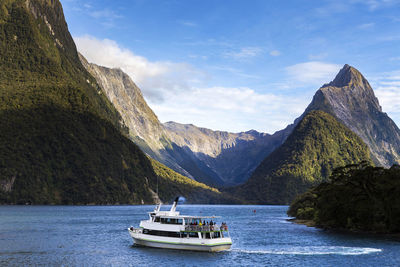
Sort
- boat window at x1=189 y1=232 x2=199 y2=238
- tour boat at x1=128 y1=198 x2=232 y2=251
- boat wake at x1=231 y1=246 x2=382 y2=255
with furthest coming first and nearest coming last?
boat wake at x1=231 y1=246 x2=382 y2=255 < boat window at x1=189 y1=232 x2=199 y2=238 < tour boat at x1=128 y1=198 x2=232 y2=251

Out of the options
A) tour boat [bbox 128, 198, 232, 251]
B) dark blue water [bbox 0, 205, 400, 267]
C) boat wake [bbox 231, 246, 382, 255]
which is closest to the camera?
dark blue water [bbox 0, 205, 400, 267]

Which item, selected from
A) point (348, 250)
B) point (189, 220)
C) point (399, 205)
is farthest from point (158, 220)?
point (399, 205)

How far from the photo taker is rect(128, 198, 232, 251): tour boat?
92312 millimetres

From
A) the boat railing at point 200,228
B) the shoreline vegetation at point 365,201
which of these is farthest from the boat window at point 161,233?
the shoreline vegetation at point 365,201

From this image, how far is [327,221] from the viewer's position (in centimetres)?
15175

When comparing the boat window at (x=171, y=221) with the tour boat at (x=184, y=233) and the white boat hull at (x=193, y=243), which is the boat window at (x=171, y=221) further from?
the white boat hull at (x=193, y=243)

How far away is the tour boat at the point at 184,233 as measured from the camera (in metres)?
92.3

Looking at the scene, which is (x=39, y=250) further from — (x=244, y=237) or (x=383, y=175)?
(x=383, y=175)

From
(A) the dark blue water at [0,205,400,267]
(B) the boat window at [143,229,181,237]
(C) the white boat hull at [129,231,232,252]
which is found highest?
(B) the boat window at [143,229,181,237]

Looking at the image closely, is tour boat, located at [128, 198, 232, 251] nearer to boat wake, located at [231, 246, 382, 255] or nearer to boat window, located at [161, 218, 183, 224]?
boat window, located at [161, 218, 183, 224]

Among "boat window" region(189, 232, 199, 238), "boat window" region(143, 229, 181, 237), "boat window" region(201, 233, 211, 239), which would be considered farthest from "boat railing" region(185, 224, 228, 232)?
"boat window" region(143, 229, 181, 237)

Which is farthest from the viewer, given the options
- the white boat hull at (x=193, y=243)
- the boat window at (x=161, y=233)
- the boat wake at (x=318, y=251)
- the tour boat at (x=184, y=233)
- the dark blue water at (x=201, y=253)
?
the boat wake at (x=318, y=251)

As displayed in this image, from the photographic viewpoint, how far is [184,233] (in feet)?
307

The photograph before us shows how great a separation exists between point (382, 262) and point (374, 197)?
146 feet
